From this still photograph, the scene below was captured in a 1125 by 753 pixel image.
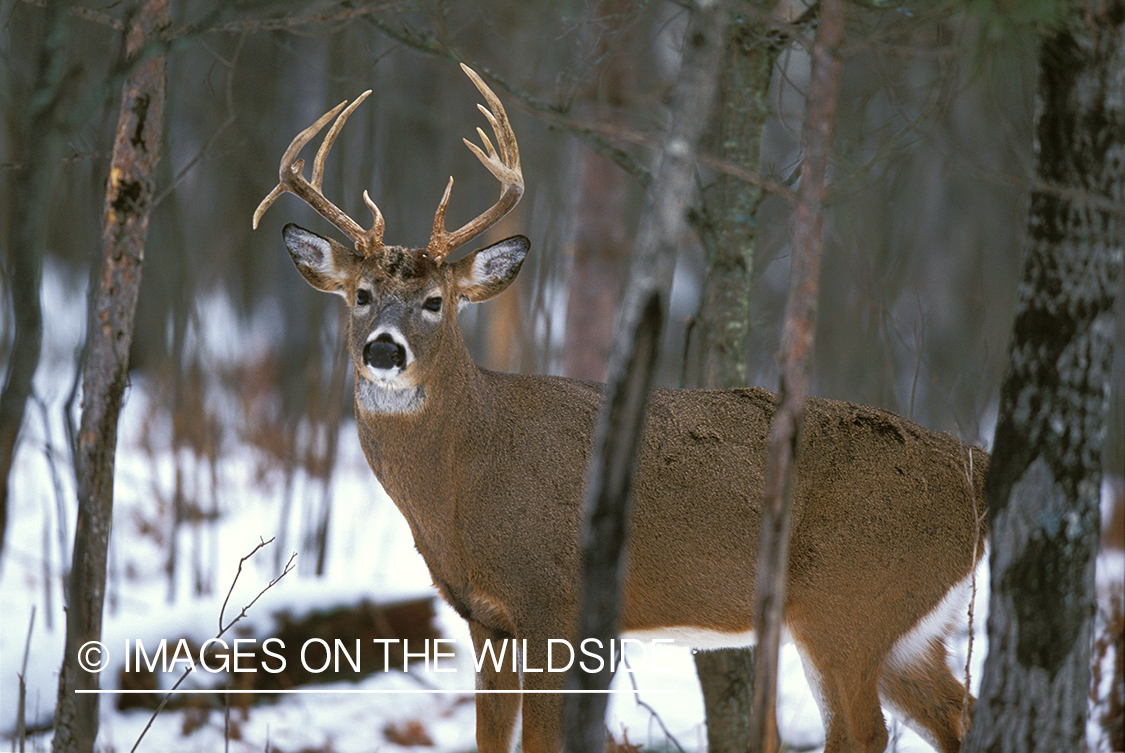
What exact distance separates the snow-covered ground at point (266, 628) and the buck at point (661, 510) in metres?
0.43

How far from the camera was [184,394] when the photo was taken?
294 inches

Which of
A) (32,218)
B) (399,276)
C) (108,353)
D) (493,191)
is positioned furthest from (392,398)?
(493,191)

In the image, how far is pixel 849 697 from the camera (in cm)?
413

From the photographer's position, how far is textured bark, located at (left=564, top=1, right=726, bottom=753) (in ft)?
7.13

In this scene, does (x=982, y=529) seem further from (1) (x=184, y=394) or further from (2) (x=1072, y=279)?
(1) (x=184, y=394)

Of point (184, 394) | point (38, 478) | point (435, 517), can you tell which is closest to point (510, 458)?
point (435, 517)

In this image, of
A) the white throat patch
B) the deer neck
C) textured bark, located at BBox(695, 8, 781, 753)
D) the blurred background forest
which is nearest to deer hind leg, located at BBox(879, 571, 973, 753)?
textured bark, located at BBox(695, 8, 781, 753)

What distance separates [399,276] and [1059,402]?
264 cm

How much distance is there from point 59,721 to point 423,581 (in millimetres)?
3283

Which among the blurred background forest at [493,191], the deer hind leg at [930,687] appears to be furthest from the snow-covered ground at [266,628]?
the blurred background forest at [493,191]

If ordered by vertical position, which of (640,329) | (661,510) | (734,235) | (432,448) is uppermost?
(734,235)

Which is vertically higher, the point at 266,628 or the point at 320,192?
the point at 320,192

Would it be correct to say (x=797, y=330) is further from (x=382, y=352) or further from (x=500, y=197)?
(x=500, y=197)

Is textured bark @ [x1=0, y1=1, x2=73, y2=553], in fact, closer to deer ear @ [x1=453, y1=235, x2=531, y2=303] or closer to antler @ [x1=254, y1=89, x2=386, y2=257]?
antler @ [x1=254, y1=89, x2=386, y2=257]
